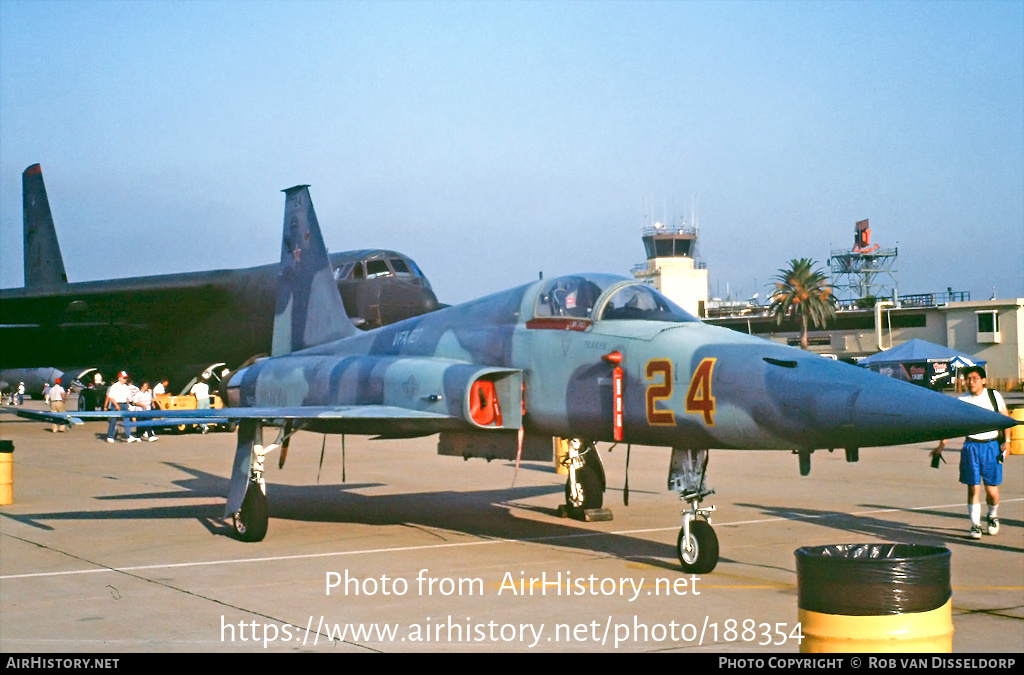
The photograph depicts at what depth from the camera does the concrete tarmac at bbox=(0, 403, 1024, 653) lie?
724 cm

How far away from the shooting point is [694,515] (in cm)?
952

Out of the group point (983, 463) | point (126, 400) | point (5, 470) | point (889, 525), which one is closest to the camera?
point (983, 463)

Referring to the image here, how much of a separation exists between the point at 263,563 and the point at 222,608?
2.22 m

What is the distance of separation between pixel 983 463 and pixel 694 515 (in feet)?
12.4

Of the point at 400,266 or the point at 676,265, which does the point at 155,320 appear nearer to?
the point at 400,266

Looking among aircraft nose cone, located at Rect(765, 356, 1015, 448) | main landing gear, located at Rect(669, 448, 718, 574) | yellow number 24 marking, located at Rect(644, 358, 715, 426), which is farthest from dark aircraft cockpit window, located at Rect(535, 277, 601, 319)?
aircraft nose cone, located at Rect(765, 356, 1015, 448)

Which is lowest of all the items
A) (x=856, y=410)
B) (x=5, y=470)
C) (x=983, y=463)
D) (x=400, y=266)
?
(x=5, y=470)

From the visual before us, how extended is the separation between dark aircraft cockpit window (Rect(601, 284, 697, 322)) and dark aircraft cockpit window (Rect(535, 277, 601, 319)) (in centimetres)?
21

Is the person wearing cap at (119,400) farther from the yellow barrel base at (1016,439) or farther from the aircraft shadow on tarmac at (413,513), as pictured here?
the yellow barrel base at (1016,439)

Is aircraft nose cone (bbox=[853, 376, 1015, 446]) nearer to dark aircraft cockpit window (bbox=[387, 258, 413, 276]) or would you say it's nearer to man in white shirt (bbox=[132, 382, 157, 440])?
dark aircraft cockpit window (bbox=[387, 258, 413, 276])

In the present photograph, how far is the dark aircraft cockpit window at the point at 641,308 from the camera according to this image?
33.6 feet

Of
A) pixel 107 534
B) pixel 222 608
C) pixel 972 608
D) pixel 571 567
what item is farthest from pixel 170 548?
pixel 972 608

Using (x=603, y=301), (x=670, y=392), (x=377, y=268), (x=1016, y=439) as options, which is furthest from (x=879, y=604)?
(x=377, y=268)
